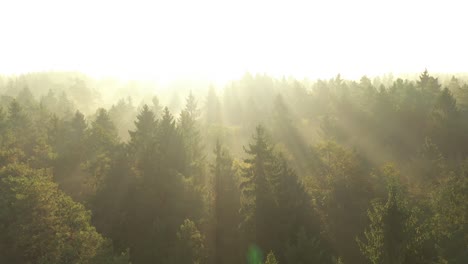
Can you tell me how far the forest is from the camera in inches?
1116

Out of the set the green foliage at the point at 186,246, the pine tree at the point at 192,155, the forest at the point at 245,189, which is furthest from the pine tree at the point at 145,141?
the green foliage at the point at 186,246

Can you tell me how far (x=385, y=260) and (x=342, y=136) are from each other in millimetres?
48732

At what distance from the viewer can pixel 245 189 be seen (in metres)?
43.4

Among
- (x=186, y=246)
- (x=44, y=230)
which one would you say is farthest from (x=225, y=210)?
(x=44, y=230)

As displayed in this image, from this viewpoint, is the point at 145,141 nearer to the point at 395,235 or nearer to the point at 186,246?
the point at 186,246

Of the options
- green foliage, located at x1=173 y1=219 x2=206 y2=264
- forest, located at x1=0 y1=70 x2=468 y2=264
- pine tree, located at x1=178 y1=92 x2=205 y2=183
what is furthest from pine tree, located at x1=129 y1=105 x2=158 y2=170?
green foliage, located at x1=173 y1=219 x2=206 y2=264

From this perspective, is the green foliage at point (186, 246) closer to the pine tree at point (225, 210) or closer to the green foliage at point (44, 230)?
the green foliage at point (44, 230)

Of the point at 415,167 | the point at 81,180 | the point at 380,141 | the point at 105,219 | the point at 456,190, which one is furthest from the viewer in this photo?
the point at 380,141

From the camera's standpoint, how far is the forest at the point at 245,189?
28352mm

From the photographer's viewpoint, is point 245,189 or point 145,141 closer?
point 245,189

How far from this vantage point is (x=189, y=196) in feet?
134

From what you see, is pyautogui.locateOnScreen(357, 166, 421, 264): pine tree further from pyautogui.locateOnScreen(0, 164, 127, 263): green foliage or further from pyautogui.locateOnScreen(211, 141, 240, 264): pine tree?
pyautogui.locateOnScreen(211, 141, 240, 264): pine tree

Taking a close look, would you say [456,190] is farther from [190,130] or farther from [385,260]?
[190,130]

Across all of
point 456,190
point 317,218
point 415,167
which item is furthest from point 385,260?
point 415,167
